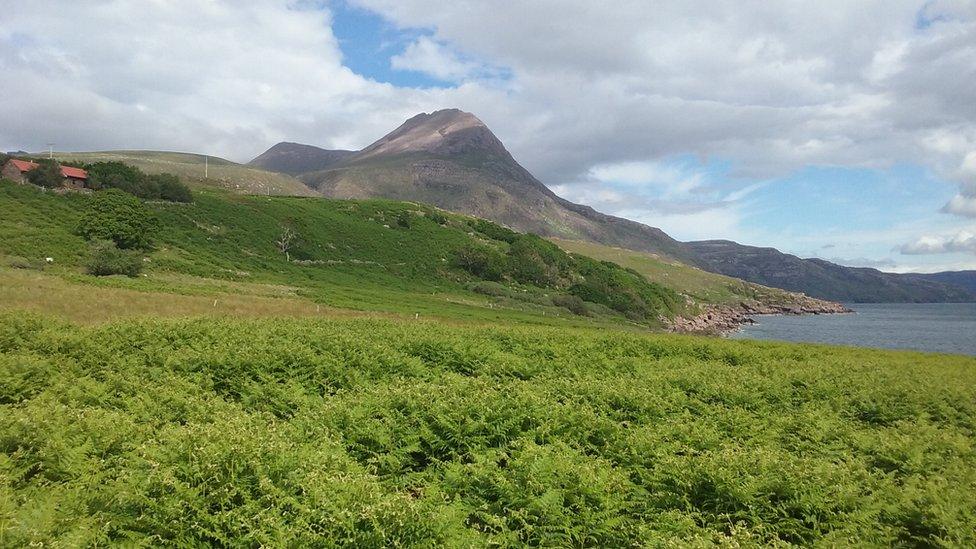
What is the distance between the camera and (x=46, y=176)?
8244 cm

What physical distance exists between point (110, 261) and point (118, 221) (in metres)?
17.4

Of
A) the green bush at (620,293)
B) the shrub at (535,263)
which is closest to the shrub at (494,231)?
the shrub at (535,263)

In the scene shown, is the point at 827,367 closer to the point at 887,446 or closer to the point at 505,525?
the point at 887,446

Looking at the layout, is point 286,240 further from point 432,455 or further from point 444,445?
point 444,445

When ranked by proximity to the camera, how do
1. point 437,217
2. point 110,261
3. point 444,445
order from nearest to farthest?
point 444,445 → point 110,261 → point 437,217

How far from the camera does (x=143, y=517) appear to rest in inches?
282

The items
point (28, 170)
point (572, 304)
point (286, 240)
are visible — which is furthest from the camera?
point (572, 304)

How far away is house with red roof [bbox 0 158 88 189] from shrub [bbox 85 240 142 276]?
32390mm

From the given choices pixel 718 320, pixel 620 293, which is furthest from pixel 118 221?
pixel 718 320

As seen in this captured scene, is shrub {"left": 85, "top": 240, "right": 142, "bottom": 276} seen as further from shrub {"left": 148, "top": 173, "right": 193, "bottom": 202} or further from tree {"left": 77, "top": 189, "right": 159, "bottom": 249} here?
shrub {"left": 148, "top": 173, "right": 193, "bottom": 202}

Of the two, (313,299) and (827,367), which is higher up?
(827,367)

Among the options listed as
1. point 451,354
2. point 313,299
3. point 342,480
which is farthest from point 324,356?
point 313,299

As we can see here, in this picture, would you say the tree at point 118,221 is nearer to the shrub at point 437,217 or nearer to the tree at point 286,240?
the tree at point 286,240

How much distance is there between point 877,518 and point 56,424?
48.2 ft
